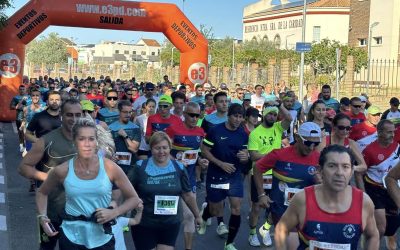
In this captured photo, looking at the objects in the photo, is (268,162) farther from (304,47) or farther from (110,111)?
(304,47)

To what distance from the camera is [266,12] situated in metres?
85.6

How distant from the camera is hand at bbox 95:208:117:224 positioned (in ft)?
14.1

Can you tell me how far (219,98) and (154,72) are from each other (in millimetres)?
43236

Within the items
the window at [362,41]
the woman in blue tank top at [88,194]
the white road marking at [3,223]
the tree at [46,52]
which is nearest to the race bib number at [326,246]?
the woman in blue tank top at [88,194]

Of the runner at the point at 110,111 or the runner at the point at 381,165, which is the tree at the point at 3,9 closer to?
the runner at the point at 110,111

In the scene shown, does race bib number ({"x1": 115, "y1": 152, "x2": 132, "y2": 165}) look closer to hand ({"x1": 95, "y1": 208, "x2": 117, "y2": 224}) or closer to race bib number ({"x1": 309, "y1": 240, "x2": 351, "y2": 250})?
hand ({"x1": 95, "y1": 208, "x2": 117, "y2": 224})

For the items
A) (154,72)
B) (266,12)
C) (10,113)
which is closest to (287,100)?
(10,113)

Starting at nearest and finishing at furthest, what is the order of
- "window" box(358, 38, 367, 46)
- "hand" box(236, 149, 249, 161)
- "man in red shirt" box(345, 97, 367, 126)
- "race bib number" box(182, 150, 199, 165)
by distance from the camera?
1. "hand" box(236, 149, 249, 161)
2. "race bib number" box(182, 150, 199, 165)
3. "man in red shirt" box(345, 97, 367, 126)
4. "window" box(358, 38, 367, 46)

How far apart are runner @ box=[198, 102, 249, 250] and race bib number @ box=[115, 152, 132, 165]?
114cm

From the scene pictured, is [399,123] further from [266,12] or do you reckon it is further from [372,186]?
[266,12]

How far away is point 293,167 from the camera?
234 inches

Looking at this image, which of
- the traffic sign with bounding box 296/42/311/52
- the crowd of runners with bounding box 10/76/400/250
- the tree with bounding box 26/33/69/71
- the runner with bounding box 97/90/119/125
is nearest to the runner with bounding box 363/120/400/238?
the crowd of runners with bounding box 10/76/400/250

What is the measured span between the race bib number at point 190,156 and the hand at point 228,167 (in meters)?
0.54

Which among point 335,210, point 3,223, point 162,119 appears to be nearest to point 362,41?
point 162,119
